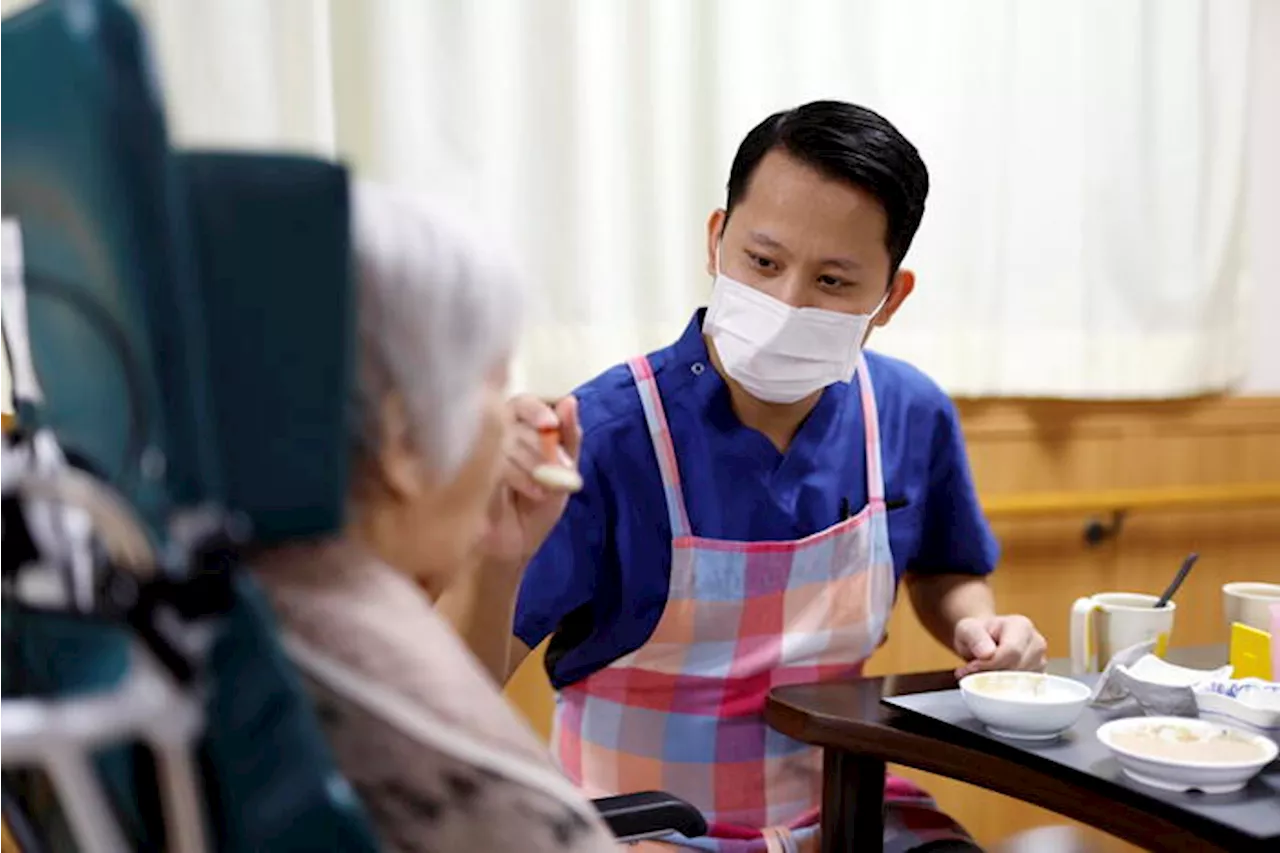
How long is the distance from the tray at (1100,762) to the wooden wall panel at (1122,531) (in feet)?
3.89

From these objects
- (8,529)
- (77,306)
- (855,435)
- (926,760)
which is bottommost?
(926,760)

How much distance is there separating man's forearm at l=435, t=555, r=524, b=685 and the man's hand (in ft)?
1.83

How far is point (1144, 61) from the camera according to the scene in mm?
2646

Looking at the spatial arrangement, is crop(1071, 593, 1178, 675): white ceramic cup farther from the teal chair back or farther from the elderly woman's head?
the teal chair back

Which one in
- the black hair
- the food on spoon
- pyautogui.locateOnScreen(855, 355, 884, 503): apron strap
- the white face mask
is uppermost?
the black hair

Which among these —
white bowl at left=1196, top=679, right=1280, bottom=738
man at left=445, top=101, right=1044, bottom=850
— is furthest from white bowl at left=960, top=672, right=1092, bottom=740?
man at left=445, top=101, right=1044, bottom=850

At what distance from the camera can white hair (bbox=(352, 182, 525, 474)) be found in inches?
29.7

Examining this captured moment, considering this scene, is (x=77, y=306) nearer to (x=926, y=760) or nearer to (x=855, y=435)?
(x=926, y=760)

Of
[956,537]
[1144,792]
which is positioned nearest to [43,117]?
[1144,792]

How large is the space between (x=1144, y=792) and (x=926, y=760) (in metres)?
0.24

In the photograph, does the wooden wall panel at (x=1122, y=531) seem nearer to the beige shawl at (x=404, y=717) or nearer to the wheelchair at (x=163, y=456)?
the beige shawl at (x=404, y=717)

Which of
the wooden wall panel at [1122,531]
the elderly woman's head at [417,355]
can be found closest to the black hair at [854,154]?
the elderly woman's head at [417,355]

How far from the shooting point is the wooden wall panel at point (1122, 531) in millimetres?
2631

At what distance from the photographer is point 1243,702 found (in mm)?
1284
